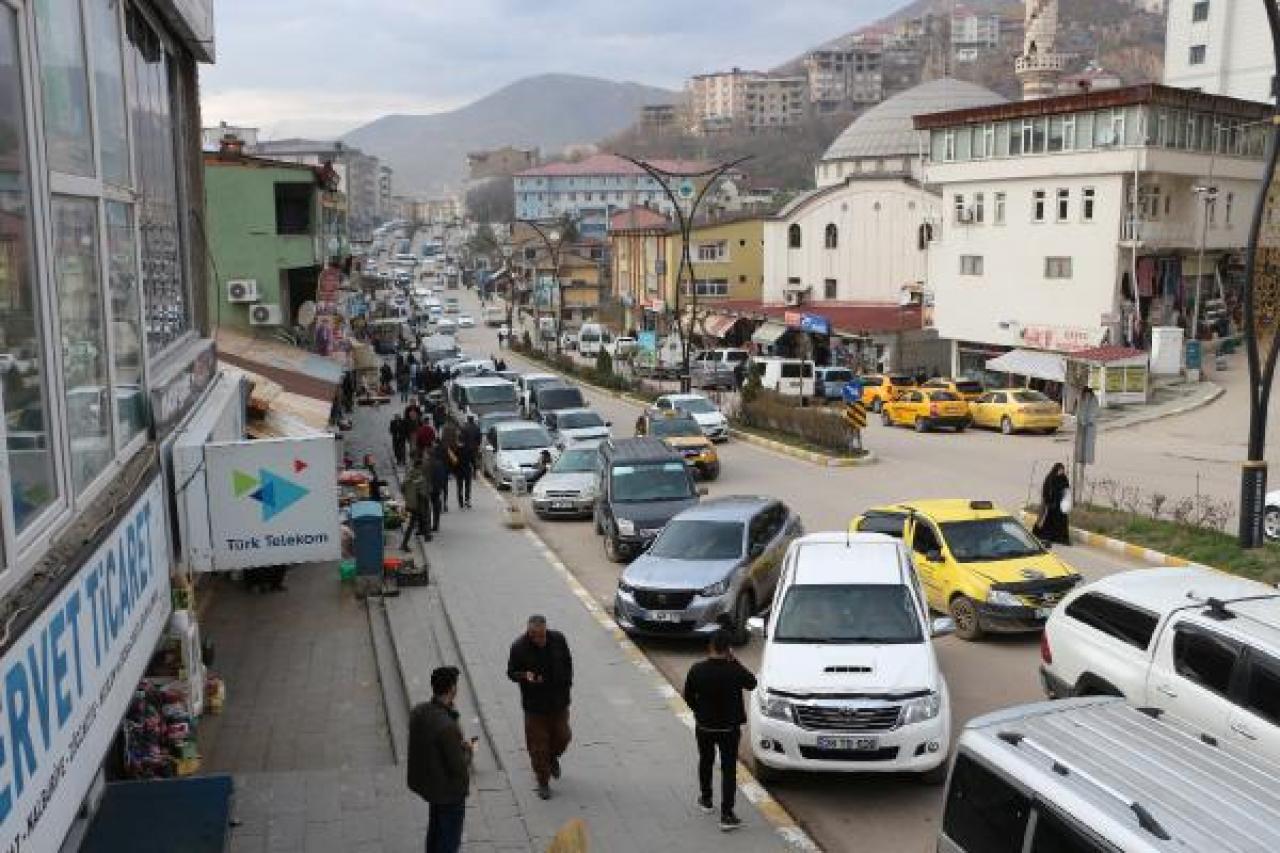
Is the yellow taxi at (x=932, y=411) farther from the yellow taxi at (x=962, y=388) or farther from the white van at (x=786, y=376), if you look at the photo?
the white van at (x=786, y=376)

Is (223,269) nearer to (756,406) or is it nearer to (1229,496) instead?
(756,406)

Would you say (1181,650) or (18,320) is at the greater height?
(18,320)

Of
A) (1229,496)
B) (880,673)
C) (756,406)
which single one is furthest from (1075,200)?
(880,673)

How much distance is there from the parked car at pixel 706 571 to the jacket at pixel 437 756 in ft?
19.8

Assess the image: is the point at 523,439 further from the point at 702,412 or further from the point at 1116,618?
the point at 1116,618

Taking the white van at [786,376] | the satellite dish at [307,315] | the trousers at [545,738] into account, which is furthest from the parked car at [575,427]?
the trousers at [545,738]

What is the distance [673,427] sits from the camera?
29.1 metres

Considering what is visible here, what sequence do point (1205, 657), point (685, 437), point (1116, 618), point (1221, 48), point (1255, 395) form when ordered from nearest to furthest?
point (1205, 657) < point (1116, 618) < point (1255, 395) < point (685, 437) < point (1221, 48)

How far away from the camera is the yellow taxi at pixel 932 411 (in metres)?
36.7

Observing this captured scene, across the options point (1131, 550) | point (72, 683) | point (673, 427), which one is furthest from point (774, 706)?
point (673, 427)

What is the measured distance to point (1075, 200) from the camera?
43219 mm

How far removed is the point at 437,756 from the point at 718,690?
84.1 inches

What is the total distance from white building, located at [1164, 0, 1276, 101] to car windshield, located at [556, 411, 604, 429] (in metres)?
55.8

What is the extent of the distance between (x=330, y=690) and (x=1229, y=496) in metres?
18.6
